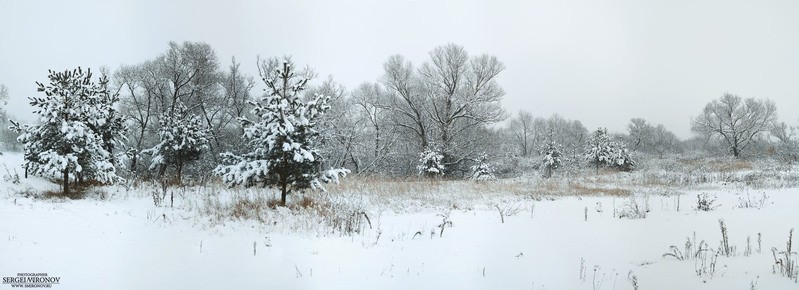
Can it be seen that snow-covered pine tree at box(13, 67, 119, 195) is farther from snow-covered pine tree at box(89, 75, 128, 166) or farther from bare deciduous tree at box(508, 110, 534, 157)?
bare deciduous tree at box(508, 110, 534, 157)

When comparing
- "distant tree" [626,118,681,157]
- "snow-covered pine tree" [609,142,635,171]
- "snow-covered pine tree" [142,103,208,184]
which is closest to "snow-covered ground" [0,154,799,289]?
"snow-covered pine tree" [142,103,208,184]

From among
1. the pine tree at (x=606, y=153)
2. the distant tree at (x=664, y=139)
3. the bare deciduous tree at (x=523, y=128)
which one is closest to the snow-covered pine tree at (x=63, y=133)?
the pine tree at (x=606, y=153)

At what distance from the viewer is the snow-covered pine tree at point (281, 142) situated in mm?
9562

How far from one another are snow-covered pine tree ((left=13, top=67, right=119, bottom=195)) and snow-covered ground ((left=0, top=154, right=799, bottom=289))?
39.9 inches

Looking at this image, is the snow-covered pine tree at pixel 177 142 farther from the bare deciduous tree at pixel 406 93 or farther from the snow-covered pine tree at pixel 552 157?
the snow-covered pine tree at pixel 552 157

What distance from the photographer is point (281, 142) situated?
966 centimetres

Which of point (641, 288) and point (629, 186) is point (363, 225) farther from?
point (629, 186)

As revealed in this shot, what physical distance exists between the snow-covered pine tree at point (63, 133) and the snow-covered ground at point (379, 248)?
3.33ft

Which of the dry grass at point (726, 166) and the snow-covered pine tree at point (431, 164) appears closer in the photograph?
the dry grass at point (726, 166)

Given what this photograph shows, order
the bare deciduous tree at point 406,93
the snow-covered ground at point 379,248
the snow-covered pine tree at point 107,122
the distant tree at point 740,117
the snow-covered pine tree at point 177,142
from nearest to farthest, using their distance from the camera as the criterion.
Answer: the snow-covered ground at point 379,248 → the snow-covered pine tree at point 107,122 → the snow-covered pine tree at point 177,142 → the bare deciduous tree at point 406,93 → the distant tree at point 740,117

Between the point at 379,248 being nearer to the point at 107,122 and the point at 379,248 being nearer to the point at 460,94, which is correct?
the point at 107,122

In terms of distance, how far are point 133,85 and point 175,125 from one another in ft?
58.7

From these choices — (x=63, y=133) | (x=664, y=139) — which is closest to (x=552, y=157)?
(x=63, y=133)

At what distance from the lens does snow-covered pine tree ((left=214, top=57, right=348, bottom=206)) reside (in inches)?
376
